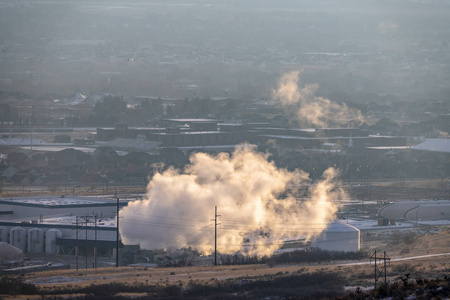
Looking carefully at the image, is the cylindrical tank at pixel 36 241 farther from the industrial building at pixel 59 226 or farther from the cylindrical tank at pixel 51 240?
the cylindrical tank at pixel 51 240

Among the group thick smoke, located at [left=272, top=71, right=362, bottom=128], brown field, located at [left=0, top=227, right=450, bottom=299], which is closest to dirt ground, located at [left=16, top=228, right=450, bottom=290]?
brown field, located at [left=0, top=227, right=450, bottom=299]

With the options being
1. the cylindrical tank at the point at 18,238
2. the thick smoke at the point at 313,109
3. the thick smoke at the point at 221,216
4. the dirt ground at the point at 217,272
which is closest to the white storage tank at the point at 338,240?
the thick smoke at the point at 221,216

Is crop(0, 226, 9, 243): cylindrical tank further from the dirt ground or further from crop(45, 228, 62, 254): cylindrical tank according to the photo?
the dirt ground

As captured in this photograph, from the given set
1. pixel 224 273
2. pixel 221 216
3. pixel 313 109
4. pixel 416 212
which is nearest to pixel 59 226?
pixel 221 216

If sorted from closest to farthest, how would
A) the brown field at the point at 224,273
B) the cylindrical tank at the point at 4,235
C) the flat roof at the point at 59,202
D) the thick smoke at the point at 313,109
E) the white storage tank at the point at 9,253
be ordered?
the brown field at the point at 224,273, the white storage tank at the point at 9,253, the cylindrical tank at the point at 4,235, the flat roof at the point at 59,202, the thick smoke at the point at 313,109

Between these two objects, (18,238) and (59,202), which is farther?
(59,202)

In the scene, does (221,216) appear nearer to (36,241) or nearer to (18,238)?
(36,241)
